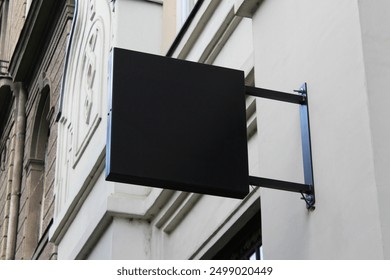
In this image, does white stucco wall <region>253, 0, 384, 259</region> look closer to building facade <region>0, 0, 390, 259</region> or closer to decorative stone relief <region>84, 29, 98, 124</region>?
building facade <region>0, 0, 390, 259</region>

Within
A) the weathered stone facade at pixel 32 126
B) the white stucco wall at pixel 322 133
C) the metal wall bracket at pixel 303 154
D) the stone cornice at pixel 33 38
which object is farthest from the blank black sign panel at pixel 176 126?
the stone cornice at pixel 33 38

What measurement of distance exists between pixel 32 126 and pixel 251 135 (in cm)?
1150

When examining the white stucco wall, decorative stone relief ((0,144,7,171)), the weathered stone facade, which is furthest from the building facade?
decorative stone relief ((0,144,7,171))

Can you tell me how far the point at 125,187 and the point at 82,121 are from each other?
2303 mm

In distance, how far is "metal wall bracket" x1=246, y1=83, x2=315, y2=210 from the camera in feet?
20.4

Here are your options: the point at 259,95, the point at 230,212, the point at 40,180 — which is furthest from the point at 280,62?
the point at 40,180

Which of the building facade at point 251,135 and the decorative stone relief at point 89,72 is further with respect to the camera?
the decorative stone relief at point 89,72

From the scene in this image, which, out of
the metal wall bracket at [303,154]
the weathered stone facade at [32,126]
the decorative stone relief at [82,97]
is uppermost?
the weathered stone facade at [32,126]

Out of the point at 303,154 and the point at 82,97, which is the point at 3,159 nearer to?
the point at 82,97

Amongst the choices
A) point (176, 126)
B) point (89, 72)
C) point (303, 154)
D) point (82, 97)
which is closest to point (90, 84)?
point (89, 72)

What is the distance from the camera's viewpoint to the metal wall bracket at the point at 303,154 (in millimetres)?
6220

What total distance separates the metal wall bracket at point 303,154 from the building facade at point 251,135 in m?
0.07

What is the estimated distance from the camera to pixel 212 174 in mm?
6262

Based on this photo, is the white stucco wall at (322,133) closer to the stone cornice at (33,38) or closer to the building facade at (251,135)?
the building facade at (251,135)
